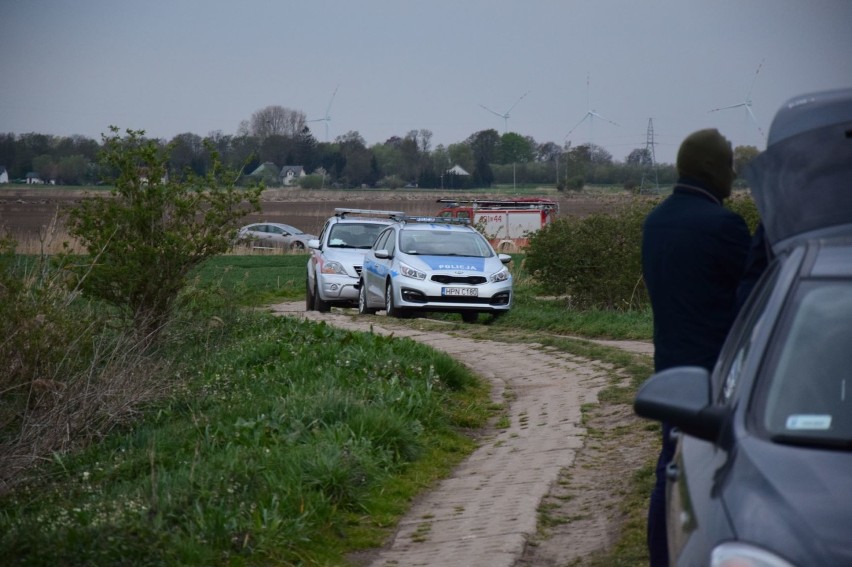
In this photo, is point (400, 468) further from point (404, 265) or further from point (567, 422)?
point (404, 265)

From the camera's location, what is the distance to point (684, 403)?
11.9 ft

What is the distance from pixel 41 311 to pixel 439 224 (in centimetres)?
1060

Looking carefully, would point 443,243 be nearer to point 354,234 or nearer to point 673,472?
point 354,234

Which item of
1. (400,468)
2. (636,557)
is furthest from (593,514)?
(400,468)

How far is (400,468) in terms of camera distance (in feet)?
26.6

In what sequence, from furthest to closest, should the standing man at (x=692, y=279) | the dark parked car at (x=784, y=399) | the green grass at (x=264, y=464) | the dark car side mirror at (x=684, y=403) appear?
the green grass at (x=264, y=464) < the standing man at (x=692, y=279) < the dark car side mirror at (x=684, y=403) < the dark parked car at (x=784, y=399)

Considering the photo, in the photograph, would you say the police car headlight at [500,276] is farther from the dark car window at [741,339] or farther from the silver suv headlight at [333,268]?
the dark car window at [741,339]

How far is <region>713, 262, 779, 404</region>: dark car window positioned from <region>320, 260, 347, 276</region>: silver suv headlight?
17.6 metres

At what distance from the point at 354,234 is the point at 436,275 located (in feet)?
13.5

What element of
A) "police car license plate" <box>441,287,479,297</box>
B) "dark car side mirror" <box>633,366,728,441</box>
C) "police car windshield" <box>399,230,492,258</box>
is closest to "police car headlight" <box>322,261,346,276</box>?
"police car windshield" <box>399,230,492,258</box>

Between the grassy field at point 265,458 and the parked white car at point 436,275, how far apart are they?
420 centimetres

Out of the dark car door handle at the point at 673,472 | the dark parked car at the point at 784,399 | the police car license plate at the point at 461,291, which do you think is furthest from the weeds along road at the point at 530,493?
the police car license plate at the point at 461,291

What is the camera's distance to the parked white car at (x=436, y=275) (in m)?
19.3

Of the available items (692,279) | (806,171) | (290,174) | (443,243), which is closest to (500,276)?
(443,243)
